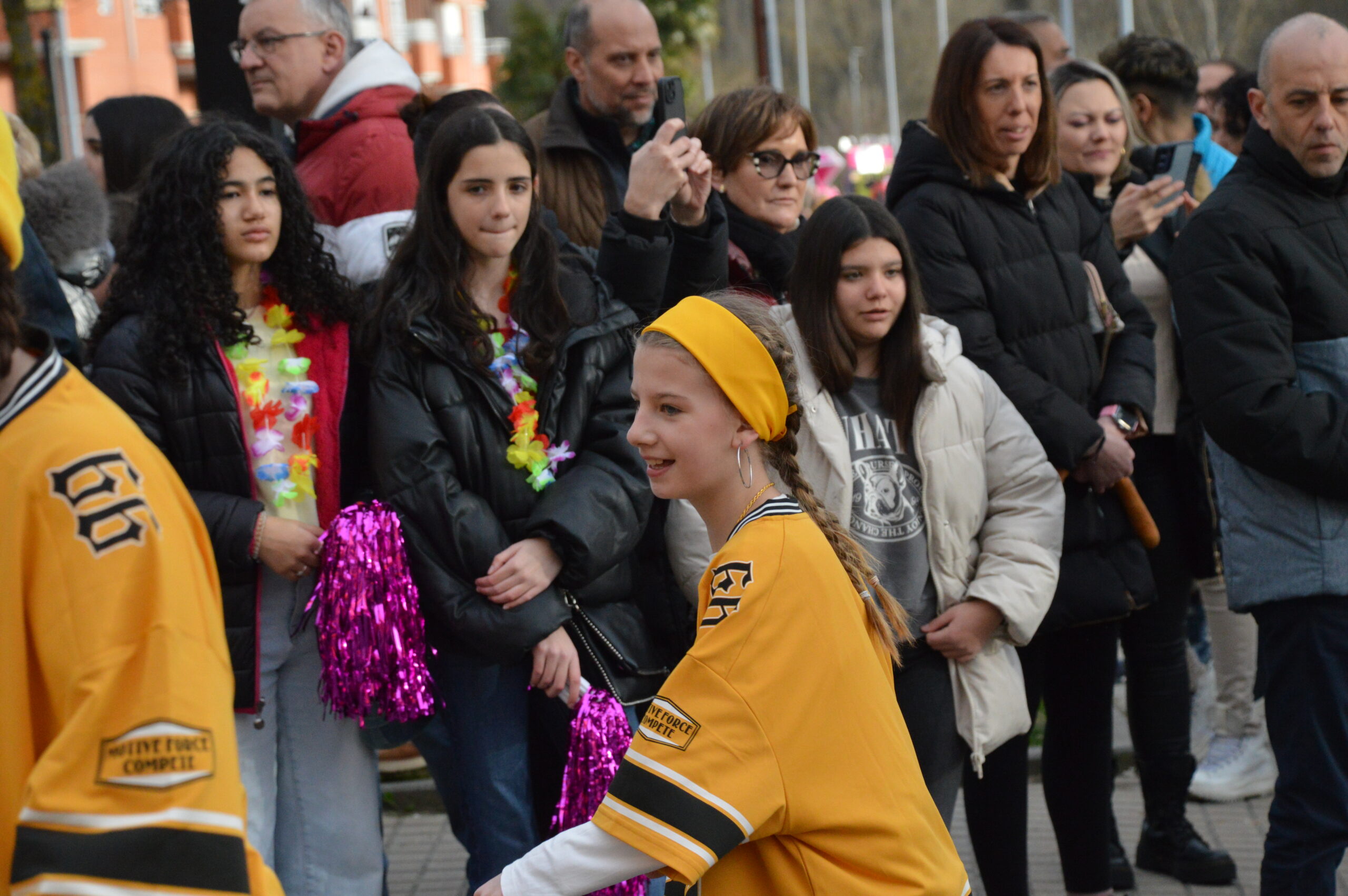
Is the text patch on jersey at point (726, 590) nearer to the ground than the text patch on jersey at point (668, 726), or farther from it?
farther from it

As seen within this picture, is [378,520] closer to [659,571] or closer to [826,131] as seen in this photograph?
[659,571]

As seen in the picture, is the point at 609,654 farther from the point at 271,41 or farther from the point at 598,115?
the point at 271,41

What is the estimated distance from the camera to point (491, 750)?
3.55 m

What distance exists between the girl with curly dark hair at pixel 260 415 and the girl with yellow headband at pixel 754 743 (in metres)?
1.44

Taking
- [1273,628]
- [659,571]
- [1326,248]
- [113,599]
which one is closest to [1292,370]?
[1326,248]

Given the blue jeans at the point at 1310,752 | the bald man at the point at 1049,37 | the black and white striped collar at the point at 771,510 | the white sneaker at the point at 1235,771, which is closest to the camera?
the black and white striped collar at the point at 771,510

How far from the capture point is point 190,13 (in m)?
5.39

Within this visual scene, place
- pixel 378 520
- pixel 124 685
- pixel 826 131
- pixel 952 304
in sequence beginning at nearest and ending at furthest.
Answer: pixel 124 685 < pixel 378 520 < pixel 952 304 < pixel 826 131

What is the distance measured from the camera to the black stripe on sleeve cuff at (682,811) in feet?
6.95

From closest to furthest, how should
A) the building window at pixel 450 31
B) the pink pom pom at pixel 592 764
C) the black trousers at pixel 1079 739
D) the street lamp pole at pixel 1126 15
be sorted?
the pink pom pom at pixel 592 764 → the black trousers at pixel 1079 739 → the street lamp pole at pixel 1126 15 → the building window at pixel 450 31

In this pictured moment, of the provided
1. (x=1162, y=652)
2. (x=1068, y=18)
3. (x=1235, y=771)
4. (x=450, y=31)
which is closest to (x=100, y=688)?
(x=1162, y=652)

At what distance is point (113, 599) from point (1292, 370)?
3.00 metres

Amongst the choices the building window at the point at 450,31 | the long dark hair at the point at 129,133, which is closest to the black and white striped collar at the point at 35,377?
the long dark hair at the point at 129,133

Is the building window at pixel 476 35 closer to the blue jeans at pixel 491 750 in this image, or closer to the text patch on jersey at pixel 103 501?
the blue jeans at pixel 491 750
